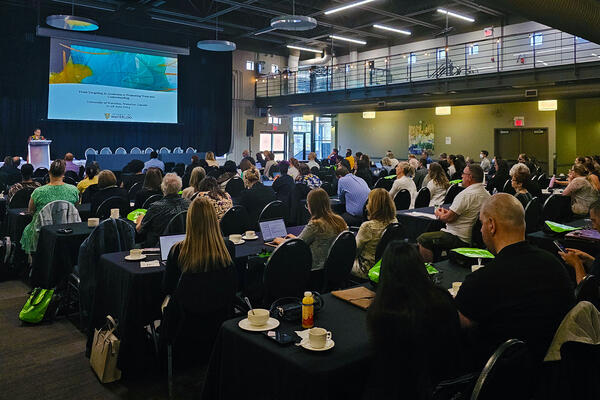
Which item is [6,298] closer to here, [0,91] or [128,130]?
[0,91]

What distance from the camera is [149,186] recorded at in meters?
5.93

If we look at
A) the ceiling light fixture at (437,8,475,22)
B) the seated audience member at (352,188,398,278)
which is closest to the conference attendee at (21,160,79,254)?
the seated audience member at (352,188,398,278)

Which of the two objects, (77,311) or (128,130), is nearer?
(77,311)

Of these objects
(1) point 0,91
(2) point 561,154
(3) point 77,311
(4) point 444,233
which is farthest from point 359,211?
(1) point 0,91

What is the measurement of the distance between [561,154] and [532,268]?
16.2 m

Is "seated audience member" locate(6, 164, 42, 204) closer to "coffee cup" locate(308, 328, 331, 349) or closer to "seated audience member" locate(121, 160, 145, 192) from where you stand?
"seated audience member" locate(121, 160, 145, 192)

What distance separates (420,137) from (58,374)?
17662mm

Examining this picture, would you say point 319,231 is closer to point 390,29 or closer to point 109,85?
point 109,85

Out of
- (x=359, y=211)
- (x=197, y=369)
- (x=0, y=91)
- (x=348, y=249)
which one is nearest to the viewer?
(x=197, y=369)

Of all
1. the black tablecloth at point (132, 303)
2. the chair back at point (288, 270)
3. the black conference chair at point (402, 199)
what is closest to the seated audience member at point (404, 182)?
the black conference chair at point (402, 199)

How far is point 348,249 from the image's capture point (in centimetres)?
388

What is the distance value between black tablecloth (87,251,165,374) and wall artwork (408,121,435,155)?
17.0 metres

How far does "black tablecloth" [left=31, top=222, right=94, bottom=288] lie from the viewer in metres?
4.53

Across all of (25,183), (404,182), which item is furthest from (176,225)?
(404,182)
